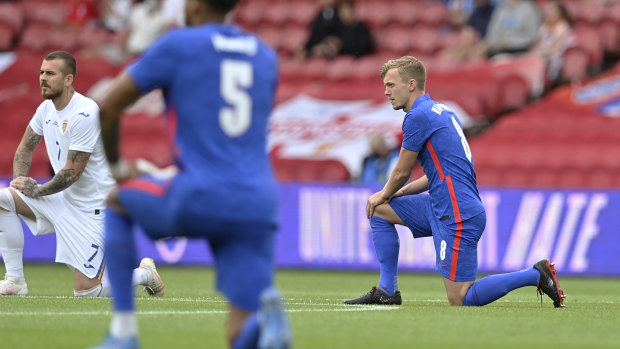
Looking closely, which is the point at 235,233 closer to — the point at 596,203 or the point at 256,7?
the point at 596,203

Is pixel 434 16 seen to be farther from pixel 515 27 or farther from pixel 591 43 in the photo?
pixel 591 43

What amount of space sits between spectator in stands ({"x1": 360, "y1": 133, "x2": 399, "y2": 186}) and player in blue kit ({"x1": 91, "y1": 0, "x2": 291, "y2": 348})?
11166 millimetres

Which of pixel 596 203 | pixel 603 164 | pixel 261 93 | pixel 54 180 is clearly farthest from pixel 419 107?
pixel 603 164

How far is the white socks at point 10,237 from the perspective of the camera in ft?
32.6

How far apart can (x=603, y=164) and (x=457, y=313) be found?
8632mm

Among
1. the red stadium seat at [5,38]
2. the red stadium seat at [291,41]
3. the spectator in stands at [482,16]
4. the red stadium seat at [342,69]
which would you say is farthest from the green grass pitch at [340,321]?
the red stadium seat at [5,38]

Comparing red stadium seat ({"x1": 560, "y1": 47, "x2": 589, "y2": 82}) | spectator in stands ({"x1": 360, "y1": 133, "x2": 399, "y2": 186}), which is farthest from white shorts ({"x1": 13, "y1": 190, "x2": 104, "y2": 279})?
red stadium seat ({"x1": 560, "y1": 47, "x2": 589, "y2": 82})

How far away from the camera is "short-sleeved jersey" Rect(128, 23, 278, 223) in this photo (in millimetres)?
5262

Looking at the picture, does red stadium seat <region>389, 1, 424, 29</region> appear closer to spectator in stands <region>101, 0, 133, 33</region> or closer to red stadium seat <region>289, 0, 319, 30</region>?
red stadium seat <region>289, 0, 319, 30</region>

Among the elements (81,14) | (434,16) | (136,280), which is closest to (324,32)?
(434,16)

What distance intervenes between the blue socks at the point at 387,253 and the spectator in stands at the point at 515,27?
34.4 feet

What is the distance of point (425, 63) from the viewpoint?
2030cm

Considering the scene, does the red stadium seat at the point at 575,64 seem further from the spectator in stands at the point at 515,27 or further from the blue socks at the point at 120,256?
the blue socks at the point at 120,256

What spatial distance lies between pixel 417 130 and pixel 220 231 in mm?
4113
